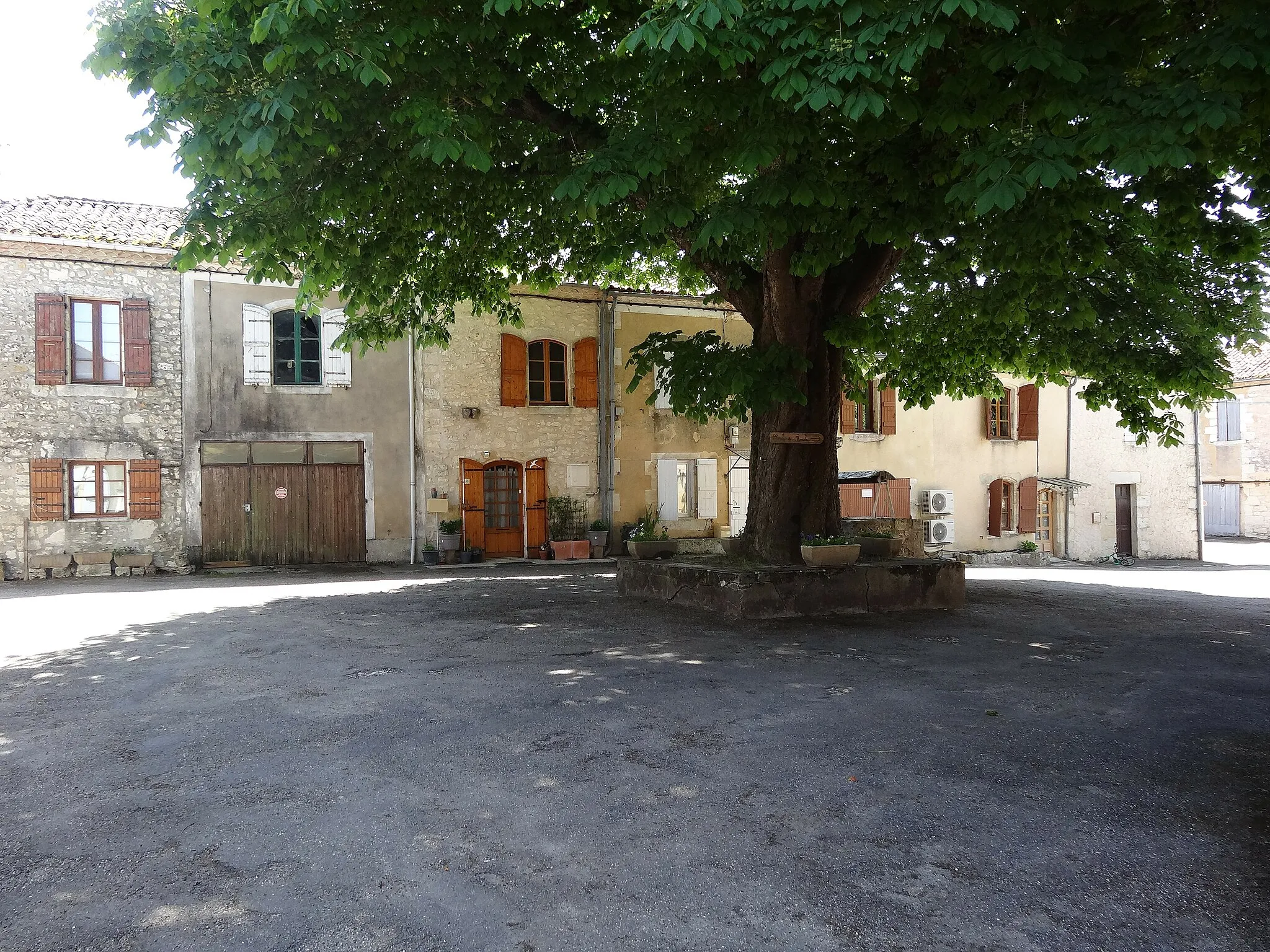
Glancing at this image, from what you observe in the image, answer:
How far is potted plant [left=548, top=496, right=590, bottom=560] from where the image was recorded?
17.2 meters

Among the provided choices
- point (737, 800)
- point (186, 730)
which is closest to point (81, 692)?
point (186, 730)

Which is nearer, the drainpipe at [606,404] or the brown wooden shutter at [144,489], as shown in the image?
the brown wooden shutter at [144,489]

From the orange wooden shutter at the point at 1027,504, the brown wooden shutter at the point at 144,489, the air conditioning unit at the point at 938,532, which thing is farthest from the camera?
the orange wooden shutter at the point at 1027,504

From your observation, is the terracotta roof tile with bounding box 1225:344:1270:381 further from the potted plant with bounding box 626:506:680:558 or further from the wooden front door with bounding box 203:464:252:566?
the wooden front door with bounding box 203:464:252:566

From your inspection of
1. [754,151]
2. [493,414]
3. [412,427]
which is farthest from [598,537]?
[754,151]

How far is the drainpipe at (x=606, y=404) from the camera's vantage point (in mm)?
18156

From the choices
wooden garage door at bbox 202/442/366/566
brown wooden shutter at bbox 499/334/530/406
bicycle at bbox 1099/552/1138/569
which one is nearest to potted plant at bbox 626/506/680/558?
brown wooden shutter at bbox 499/334/530/406

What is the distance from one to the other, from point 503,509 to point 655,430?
3773 mm

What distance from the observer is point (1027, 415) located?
21594 millimetres

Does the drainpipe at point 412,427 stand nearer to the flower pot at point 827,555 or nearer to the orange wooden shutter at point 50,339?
the orange wooden shutter at point 50,339

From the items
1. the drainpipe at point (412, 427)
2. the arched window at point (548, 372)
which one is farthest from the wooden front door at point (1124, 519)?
the drainpipe at point (412, 427)

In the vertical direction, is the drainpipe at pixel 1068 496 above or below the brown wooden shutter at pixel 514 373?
below

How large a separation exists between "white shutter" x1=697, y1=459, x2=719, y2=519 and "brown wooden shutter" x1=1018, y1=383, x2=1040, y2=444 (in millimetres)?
8278

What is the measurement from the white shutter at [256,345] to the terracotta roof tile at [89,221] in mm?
1630
